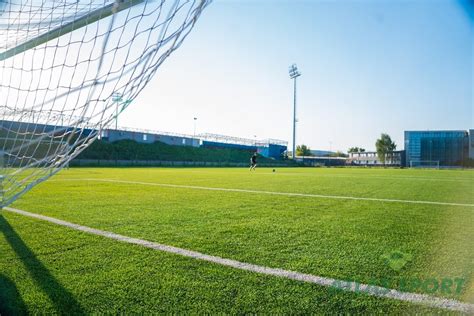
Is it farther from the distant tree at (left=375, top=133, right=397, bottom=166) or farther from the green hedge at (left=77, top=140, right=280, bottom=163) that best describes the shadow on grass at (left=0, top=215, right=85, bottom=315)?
the distant tree at (left=375, top=133, right=397, bottom=166)

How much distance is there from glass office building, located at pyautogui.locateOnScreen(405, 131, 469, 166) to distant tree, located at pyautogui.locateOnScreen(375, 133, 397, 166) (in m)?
7.34

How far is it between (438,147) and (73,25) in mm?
60857

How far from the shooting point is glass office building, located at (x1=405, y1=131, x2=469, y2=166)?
48.3 m

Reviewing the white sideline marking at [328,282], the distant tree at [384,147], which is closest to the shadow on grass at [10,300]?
the white sideline marking at [328,282]

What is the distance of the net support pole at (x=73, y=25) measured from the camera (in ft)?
8.23

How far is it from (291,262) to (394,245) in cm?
115

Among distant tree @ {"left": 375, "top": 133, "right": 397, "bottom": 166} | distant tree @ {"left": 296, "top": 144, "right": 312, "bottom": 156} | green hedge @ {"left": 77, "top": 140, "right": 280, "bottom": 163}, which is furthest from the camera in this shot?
distant tree @ {"left": 296, "top": 144, "right": 312, "bottom": 156}

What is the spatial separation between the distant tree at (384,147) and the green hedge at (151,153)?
3301cm

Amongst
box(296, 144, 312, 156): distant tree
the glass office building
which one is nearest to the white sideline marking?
the glass office building

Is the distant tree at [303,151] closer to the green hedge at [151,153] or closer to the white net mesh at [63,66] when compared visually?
the green hedge at [151,153]

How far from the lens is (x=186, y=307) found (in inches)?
70.7

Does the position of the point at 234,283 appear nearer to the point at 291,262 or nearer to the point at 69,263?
the point at 291,262

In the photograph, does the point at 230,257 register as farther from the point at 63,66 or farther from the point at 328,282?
the point at 63,66

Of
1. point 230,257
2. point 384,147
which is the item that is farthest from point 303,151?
point 230,257
